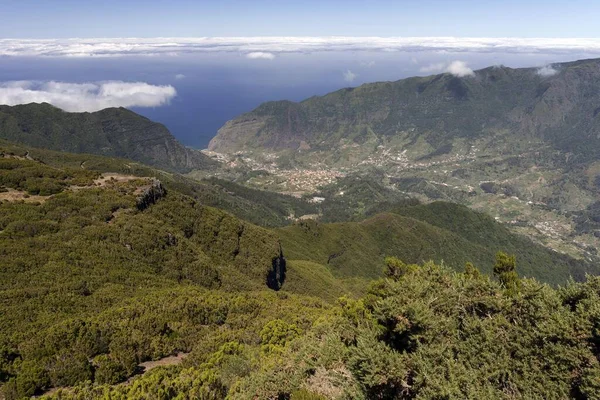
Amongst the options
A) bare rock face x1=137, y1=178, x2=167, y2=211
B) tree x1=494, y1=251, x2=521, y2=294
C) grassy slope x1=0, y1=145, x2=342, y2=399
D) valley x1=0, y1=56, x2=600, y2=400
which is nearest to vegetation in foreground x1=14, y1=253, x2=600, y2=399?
valley x1=0, y1=56, x2=600, y2=400

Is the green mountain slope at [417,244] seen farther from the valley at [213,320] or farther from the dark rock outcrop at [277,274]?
the valley at [213,320]

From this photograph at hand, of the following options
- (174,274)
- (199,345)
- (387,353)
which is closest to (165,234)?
(174,274)

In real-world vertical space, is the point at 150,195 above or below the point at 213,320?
above

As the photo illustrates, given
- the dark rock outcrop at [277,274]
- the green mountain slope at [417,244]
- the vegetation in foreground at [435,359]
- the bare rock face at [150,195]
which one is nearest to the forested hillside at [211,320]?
the vegetation in foreground at [435,359]

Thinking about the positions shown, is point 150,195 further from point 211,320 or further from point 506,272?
point 506,272

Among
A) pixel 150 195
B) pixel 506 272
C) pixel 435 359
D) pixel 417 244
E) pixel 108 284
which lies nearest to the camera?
pixel 435 359

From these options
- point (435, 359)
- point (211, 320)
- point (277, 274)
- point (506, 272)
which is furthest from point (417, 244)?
point (435, 359)

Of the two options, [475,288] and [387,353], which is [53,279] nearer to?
[387,353]

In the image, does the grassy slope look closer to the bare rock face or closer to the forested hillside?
the forested hillside
